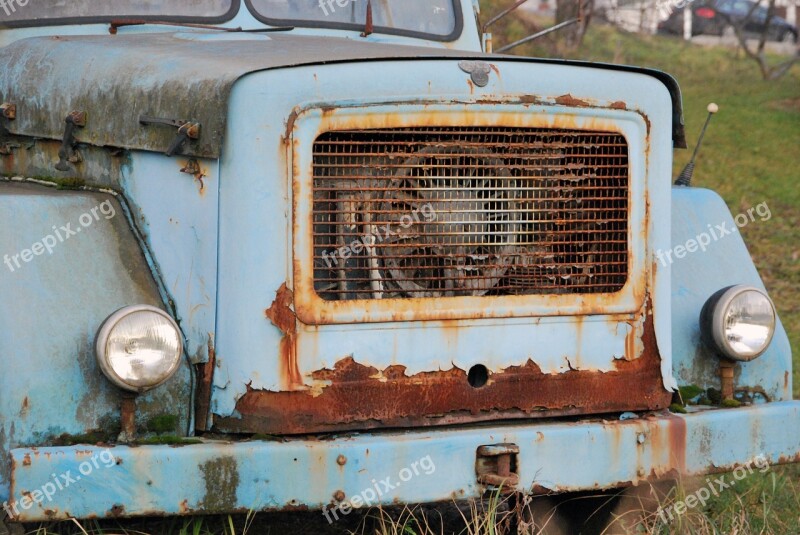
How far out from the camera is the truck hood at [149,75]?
3.44 meters

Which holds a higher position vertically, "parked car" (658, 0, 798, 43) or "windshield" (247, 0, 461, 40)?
"parked car" (658, 0, 798, 43)

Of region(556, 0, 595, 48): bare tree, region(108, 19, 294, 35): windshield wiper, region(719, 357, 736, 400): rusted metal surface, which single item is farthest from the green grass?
region(108, 19, 294, 35): windshield wiper

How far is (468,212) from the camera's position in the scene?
11.6 feet

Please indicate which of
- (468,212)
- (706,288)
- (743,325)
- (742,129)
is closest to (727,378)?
(743,325)

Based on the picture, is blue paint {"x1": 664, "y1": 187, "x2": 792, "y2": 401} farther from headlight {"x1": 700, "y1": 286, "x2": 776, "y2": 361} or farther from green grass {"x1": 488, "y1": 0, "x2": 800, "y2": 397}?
green grass {"x1": 488, "y1": 0, "x2": 800, "y2": 397}

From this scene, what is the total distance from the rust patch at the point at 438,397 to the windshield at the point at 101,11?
1.57 meters

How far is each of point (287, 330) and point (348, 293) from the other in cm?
22

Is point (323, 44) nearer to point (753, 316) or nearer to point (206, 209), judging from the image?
point (206, 209)

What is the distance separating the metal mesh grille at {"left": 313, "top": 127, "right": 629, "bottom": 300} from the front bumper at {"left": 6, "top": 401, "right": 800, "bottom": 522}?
1.42ft

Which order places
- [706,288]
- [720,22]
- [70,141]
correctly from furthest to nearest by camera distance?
[720,22]
[706,288]
[70,141]

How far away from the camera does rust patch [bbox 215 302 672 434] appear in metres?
3.44

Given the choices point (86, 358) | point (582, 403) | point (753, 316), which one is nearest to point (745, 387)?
point (753, 316)

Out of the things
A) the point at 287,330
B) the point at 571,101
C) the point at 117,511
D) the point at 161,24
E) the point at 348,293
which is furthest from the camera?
the point at 161,24

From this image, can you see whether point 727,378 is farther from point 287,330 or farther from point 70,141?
point 70,141
